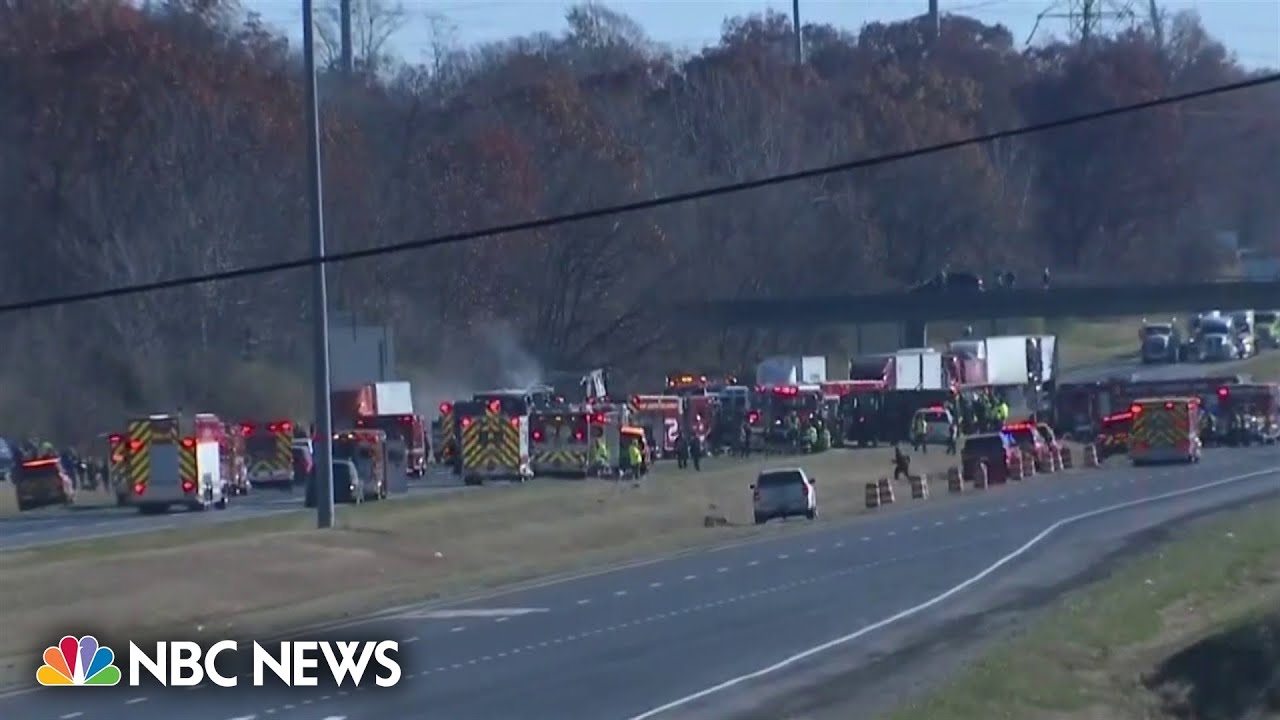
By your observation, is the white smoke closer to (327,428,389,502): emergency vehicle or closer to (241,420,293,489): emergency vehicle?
(241,420,293,489): emergency vehicle

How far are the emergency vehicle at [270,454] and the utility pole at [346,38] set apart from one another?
6157 centimetres

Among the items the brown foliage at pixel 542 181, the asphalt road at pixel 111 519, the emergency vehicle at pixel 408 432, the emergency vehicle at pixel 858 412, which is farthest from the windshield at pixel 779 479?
the emergency vehicle at pixel 858 412

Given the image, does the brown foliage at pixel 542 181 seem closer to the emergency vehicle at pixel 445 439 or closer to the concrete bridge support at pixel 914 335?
the concrete bridge support at pixel 914 335

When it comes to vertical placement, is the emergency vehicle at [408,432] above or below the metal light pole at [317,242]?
below

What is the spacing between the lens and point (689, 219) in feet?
359

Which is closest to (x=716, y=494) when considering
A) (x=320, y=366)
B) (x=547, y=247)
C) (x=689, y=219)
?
(x=320, y=366)

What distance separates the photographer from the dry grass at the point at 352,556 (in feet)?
117

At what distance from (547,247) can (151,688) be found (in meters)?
76.4

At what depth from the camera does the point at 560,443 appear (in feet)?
241

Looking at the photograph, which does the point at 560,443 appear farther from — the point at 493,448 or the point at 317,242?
the point at 317,242

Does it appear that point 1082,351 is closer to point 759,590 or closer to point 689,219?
point 689,219

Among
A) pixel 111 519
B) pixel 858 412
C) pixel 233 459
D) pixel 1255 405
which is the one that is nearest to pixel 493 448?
pixel 233 459

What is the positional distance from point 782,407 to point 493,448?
18.7 metres

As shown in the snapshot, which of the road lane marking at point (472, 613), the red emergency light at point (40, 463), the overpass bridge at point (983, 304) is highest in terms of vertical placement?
the overpass bridge at point (983, 304)
